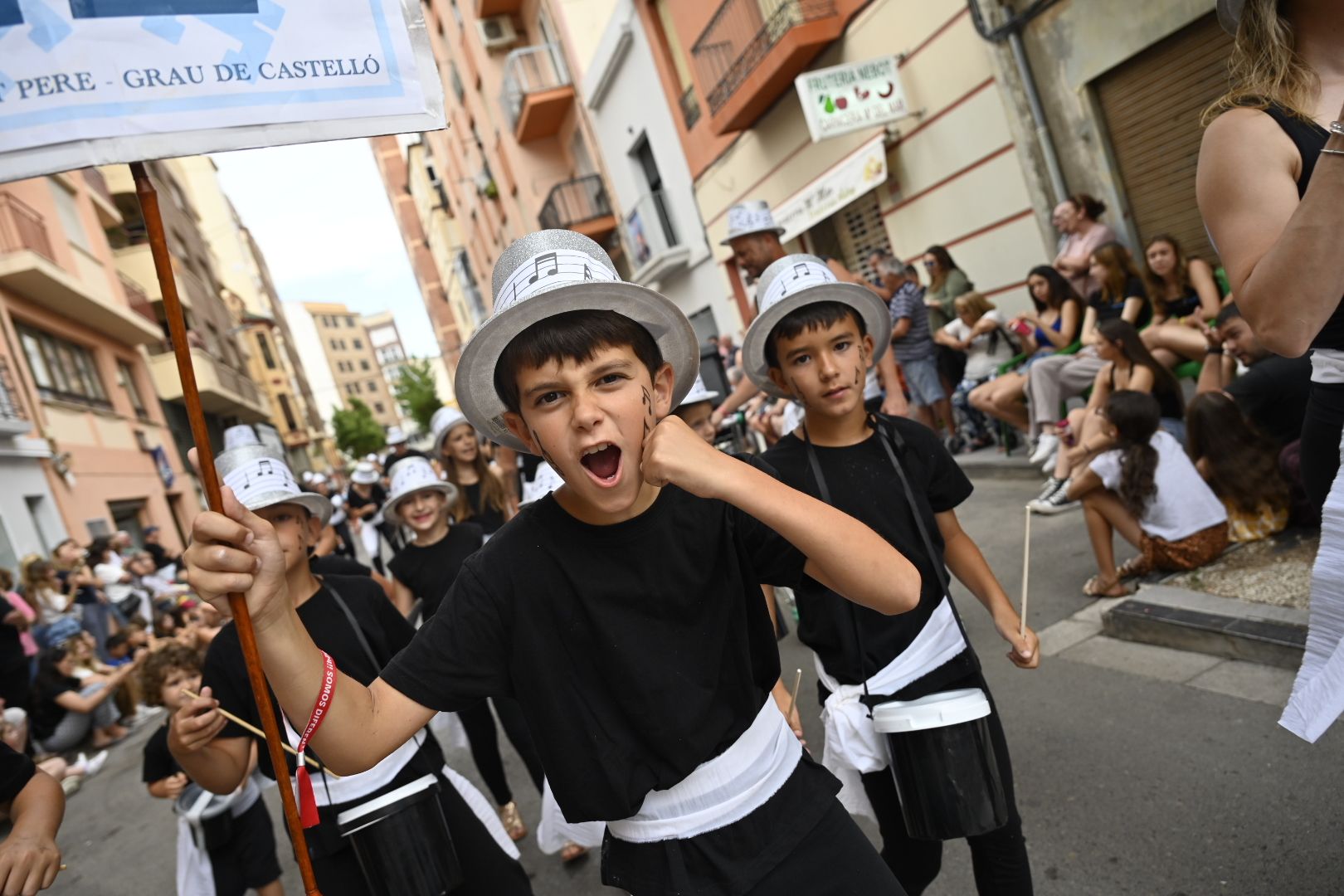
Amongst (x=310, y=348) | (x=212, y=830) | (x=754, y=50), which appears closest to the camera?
(x=212, y=830)

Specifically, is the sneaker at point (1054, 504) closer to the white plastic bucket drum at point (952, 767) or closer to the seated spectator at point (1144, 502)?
the seated spectator at point (1144, 502)

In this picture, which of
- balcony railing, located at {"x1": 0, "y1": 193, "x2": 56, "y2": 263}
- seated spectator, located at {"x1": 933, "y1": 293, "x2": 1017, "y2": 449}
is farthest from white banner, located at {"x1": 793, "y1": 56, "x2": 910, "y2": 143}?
balcony railing, located at {"x1": 0, "y1": 193, "x2": 56, "y2": 263}

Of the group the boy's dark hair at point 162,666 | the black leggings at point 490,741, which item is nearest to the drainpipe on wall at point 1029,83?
the black leggings at point 490,741

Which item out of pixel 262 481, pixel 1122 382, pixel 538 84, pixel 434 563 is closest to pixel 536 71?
pixel 538 84

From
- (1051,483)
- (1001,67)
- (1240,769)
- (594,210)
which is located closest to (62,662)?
(1051,483)

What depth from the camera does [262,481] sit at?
3.00 m

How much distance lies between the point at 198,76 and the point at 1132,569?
4903 millimetres

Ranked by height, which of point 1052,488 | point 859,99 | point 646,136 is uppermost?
point 646,136

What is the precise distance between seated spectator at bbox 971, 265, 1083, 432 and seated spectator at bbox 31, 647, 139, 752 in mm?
9202

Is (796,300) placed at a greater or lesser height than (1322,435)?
greater

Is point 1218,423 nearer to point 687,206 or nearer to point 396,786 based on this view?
point 396,786

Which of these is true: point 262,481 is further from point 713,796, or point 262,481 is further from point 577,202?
point 577,202

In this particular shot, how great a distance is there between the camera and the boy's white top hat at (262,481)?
2.90 metres

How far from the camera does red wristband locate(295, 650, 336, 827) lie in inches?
57.5
